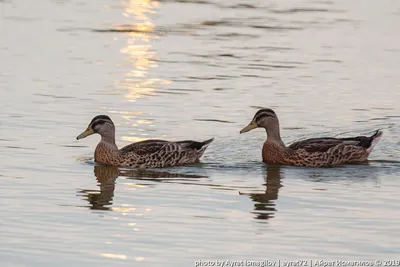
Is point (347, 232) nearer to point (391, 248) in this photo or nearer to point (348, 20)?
point (391, 248)

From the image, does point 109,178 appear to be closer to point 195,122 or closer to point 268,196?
point 268,196

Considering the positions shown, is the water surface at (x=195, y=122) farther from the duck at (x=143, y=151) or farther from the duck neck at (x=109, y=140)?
the duck neck at (x=109, y=140)

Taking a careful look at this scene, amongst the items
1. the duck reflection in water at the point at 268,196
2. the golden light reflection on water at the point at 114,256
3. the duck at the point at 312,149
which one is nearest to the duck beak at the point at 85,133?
the duck at the point at 312,149

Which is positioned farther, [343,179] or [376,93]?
[376,93]

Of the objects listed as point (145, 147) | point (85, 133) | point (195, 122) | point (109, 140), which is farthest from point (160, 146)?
point (195, 122)

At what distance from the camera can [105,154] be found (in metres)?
18.5

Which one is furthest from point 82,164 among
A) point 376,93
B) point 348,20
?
point 348,20

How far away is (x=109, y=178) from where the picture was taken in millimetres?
17406

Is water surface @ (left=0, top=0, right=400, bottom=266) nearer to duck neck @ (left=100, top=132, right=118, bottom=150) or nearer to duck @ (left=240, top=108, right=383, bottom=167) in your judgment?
duck @ (left=240, top=108, right=383, bottom=167)

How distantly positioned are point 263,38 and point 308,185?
16.0 metres

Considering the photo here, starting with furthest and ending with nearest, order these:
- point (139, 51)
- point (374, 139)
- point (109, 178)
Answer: point (139, 51) < point (374, 139) < point (109, 178)

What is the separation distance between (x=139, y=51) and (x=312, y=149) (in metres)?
11.7

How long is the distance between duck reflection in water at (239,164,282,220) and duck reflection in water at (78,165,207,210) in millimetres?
1126

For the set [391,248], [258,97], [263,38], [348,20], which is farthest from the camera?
[348,20]
